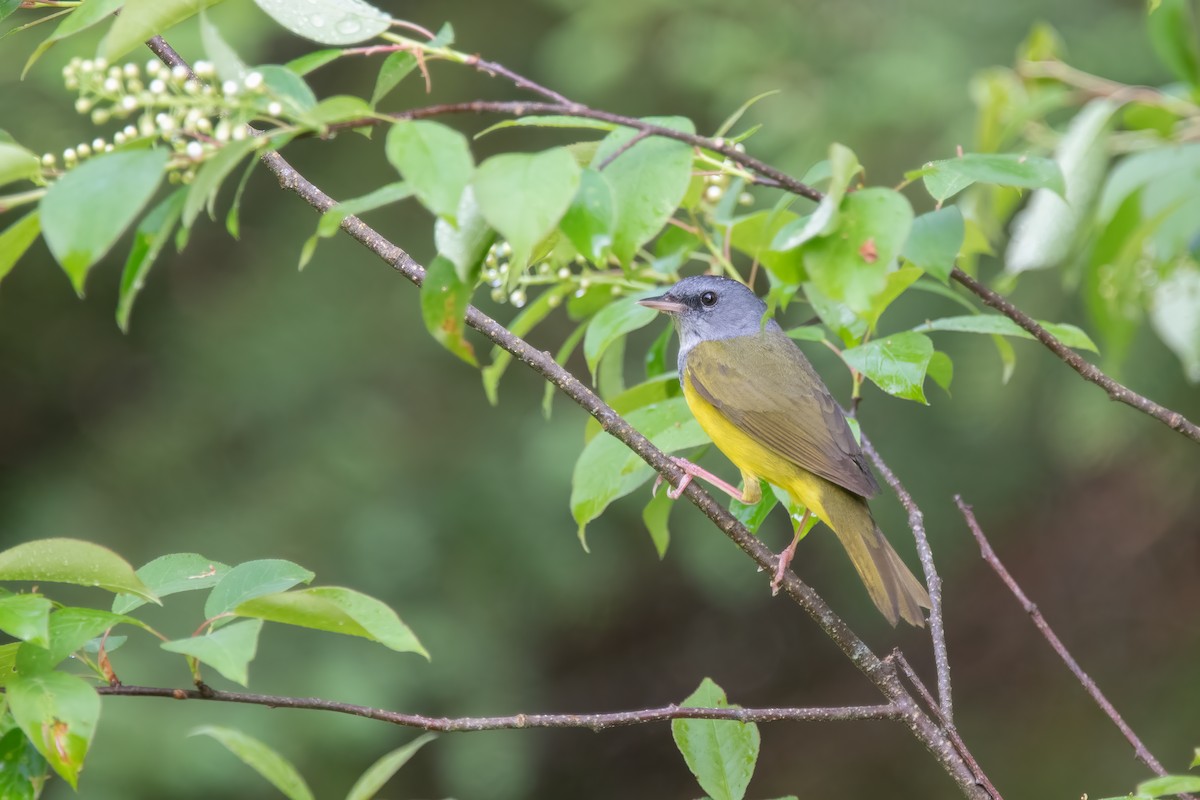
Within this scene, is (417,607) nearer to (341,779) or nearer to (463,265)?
(341,779)

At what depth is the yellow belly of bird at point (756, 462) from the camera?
3.37 m

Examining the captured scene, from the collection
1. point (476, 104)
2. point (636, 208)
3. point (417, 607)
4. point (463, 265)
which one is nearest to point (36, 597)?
point (463, 265)

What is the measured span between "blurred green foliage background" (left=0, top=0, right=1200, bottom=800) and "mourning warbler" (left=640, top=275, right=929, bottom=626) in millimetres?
Answer: 1623

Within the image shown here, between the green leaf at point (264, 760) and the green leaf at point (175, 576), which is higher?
the green leaf at point (175, 576)

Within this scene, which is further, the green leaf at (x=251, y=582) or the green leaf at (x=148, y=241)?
the green leaf at (x=251, y=582)

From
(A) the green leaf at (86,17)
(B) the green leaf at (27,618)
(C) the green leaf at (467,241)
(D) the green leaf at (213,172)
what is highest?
(A) the green leaf at (86,17)

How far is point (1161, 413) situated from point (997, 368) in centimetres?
302

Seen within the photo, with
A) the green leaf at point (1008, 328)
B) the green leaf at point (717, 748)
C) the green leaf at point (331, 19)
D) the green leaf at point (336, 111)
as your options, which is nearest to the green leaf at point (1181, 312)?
the green leaf at point (1008, 328)

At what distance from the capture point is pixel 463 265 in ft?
5.41

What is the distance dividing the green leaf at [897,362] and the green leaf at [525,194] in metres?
0.97

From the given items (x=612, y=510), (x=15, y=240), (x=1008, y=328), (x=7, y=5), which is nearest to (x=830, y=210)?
(x=1008, y=328)

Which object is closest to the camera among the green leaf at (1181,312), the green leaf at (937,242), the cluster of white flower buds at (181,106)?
the cluster of white flower buds at (181,106)

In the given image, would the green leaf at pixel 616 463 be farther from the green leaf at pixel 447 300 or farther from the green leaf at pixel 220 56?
the green leaf at pixel 220 56

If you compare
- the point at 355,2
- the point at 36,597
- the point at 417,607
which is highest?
the point at 355,2
